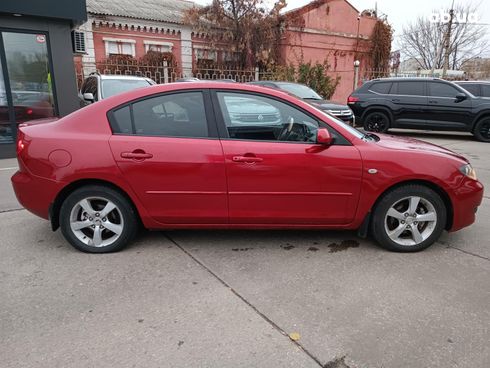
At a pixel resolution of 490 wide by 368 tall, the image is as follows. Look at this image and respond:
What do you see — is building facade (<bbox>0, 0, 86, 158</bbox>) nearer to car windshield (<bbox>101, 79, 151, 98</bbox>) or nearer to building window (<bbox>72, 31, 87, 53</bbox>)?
car windshield (<bbox>101, 79, 151, 98</bbox>)

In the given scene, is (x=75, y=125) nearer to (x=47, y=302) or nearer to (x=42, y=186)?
(x=42, y=186)

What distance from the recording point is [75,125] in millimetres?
3598

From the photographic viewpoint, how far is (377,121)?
12.3 metres

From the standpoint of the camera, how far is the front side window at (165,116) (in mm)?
3578

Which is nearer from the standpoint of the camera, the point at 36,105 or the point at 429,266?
the point at 429,266

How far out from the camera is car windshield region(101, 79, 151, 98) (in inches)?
347

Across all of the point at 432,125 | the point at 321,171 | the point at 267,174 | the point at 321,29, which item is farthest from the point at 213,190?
the point at 321,29

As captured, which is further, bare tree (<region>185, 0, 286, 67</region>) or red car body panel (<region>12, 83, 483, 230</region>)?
bare tree (<region>185, 0, 286, 67</region>)

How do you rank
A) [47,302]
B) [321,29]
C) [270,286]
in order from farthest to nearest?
1. [321,29]
2. [270,286]
3. [47,302]

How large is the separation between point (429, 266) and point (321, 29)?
24645 mm

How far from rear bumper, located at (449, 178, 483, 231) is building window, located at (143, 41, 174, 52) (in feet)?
71.1

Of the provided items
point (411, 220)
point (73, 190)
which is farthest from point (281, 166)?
point (73, 190)


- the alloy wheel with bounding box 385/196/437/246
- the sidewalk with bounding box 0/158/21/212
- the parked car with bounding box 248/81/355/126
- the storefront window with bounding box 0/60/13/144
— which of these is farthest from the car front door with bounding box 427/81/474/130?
the storefront window with bounding box 0/60/13/144

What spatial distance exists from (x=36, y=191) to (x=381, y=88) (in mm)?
10889
